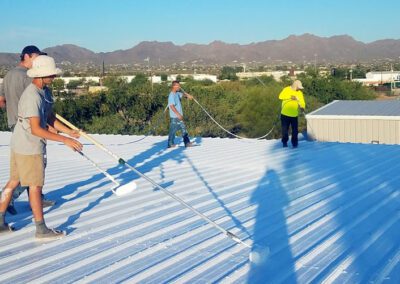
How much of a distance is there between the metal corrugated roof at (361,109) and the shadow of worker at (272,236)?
1162 centimetres

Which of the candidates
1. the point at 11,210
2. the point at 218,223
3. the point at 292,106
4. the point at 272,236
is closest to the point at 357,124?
the point at 292,106

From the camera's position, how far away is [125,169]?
8367 mm

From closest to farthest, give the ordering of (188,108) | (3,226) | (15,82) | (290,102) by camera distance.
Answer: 1. (3,226)
2. (15,82)
3. (290,102)
4. (188,108)

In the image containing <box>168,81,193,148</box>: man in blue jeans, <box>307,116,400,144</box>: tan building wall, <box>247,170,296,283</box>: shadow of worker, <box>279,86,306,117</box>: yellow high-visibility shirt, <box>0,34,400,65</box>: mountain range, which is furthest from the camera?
<box>0,34,400,65</box>: mountain range

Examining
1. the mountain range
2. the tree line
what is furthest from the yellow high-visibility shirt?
the mountain range

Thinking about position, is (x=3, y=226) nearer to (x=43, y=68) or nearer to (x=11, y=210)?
(x=11, y=210)

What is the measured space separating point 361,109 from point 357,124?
3.16 feet

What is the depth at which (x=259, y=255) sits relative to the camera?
13.8ft

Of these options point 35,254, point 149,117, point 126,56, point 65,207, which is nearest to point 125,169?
point 65,207

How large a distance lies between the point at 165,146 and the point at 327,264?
723 cm

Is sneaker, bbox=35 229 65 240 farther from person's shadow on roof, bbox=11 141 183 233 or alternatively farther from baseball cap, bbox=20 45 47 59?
baseball cap, bbox=20 45 47 59

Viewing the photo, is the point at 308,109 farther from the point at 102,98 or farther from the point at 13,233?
the point at 13,233

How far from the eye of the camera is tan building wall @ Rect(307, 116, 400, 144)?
17516 millimetres

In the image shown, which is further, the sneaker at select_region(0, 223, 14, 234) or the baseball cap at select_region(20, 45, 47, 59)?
the baseball cap at select_region(20, 45, 47, 59)
